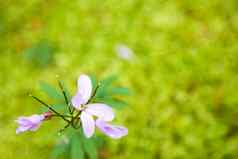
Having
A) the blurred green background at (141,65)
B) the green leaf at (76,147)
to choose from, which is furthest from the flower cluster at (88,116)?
the blurred green background at (141,65)

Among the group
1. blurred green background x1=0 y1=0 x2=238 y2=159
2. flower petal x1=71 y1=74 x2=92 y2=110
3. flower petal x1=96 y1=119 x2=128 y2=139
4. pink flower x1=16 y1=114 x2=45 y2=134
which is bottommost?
pink flower x1=16 y1=114 x2=45 y2=134

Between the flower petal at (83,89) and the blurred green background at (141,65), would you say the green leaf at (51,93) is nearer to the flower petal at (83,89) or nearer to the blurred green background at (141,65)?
the flower petal at (83,89)

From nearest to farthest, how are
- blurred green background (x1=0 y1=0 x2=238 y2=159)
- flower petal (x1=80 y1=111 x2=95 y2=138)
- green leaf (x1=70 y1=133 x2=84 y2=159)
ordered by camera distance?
flower petal (x1=80 y1=111 x2=95 y2=138) < green leaf (x1=70 y1=133 x2=84 y2=159) < blurred green background (x1=0 y1=0 x2=238 y2=159)

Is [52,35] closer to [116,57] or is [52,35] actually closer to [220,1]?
[116,57]

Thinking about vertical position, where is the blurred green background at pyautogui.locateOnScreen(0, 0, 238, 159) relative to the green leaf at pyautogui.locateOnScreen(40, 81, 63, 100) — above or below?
above

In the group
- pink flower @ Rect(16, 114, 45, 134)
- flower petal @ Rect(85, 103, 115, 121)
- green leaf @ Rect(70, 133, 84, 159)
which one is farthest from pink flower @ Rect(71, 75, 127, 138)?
green leaf @ Rect(70, 133, 84, 159)

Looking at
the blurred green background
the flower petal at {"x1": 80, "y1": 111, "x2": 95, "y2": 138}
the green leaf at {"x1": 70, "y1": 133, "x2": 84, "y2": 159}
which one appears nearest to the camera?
the flower petal at {"x1": 80, "y1": 111, "x2": 95, "y2": 138}

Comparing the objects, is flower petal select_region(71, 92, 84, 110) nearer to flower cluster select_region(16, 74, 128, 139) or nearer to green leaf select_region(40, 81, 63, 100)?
flower cluster select_region(16, 74, 128, 139)
